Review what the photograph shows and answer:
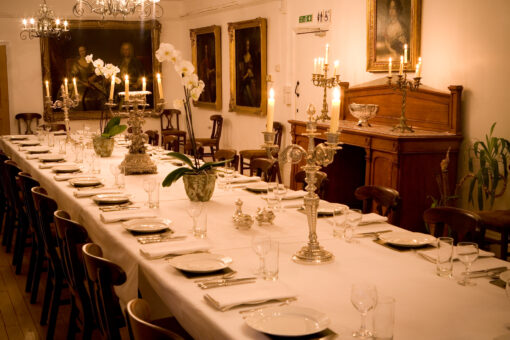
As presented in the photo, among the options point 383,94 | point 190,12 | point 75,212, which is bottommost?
point 75,212

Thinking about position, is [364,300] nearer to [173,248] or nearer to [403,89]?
[173,248]

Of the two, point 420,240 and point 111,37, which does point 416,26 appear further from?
point 111,37

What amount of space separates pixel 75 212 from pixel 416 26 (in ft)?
13.9

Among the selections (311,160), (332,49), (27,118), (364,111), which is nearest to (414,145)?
(364,111)

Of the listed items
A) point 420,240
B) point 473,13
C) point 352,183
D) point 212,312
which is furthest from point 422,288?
point 352,183

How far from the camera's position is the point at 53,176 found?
5453mm

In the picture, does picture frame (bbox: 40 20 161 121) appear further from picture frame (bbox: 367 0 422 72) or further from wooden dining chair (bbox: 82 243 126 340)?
wooden dining chair (bbox: 82 243 126 340)

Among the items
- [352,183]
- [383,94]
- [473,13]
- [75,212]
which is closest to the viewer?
[75,212]

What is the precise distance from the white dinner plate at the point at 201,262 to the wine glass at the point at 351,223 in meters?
0.74

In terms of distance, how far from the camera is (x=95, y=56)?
12672 mm

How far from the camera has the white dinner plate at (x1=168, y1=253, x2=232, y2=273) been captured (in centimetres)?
274

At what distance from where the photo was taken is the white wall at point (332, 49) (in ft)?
19.2

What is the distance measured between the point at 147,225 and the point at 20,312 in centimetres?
182

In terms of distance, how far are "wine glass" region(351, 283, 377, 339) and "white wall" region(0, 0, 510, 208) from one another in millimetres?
4172
